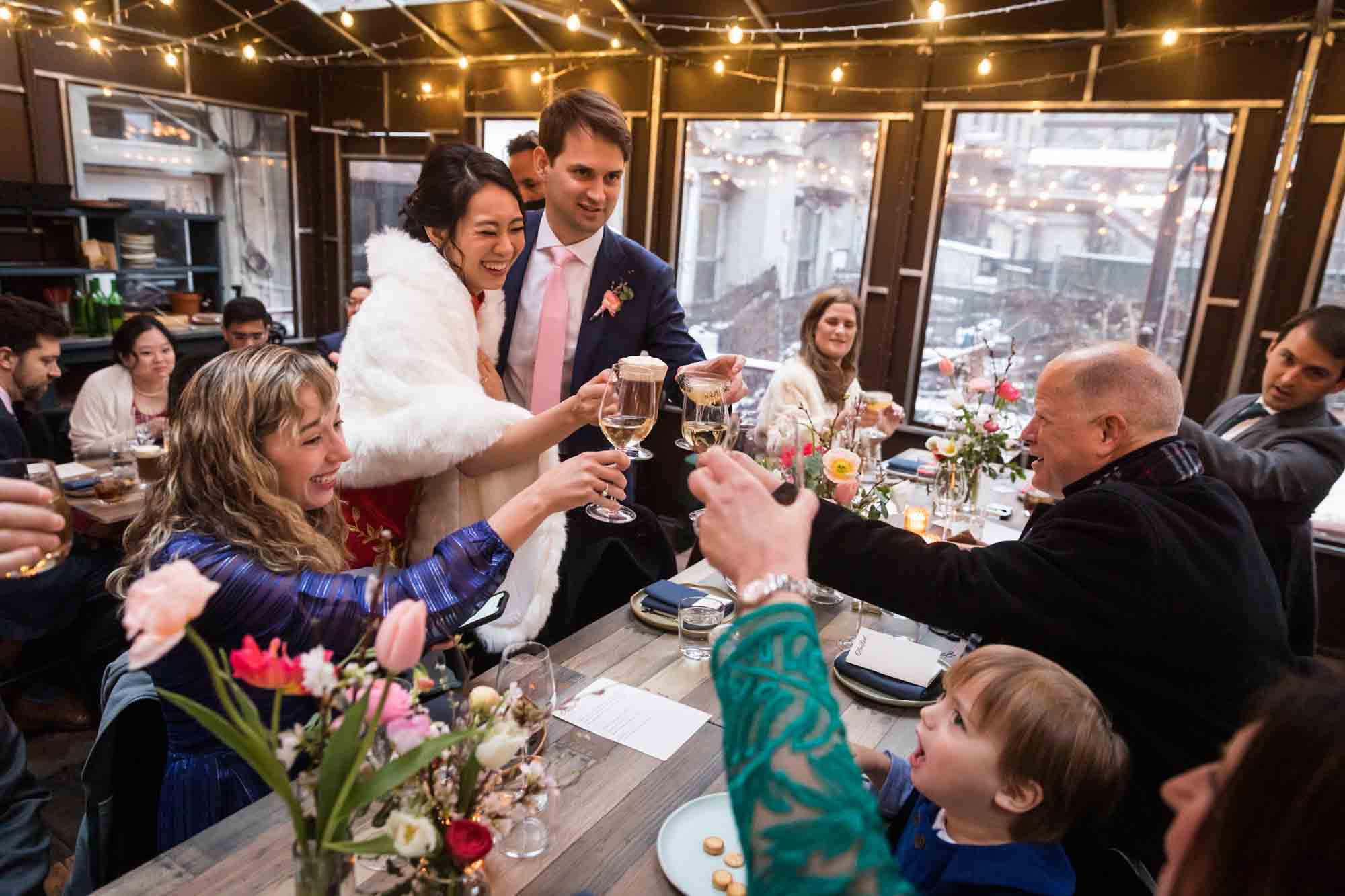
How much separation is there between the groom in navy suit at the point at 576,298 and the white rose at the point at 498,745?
187 cm

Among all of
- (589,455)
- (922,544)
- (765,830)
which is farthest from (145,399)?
(765,830)

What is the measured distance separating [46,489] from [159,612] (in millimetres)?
419

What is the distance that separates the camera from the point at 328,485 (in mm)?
1660

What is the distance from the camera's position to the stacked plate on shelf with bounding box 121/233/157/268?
5.83 m

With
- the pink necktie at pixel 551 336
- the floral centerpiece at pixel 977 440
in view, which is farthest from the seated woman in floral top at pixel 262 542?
the floral centerpiece at pixel 977 440

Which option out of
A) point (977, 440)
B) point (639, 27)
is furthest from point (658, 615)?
point (639, 27)

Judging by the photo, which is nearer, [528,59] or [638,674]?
[638,674]

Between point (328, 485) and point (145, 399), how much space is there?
9.83ft

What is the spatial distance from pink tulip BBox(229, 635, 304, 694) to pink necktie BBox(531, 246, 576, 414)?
194 cm

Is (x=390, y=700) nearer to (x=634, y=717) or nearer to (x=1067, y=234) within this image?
(x=634, y=717)

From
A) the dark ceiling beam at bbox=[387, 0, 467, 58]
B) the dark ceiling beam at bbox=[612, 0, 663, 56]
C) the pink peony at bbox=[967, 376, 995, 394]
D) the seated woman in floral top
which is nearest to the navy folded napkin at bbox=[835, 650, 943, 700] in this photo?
the seated woman in floral top

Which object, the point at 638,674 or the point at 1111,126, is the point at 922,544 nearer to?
the point at 638,674

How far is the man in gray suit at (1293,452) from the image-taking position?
262cm

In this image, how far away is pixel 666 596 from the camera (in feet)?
6.28
